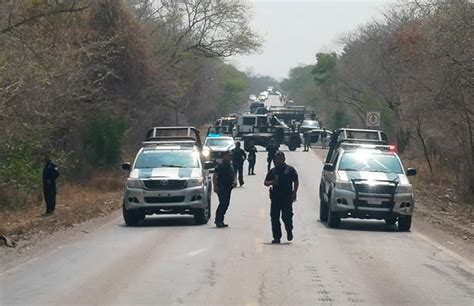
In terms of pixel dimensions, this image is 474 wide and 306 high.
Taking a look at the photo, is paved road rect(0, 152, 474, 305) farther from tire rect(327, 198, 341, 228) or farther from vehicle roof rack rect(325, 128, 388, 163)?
vehicle roof rack rect(325, 128, 388, 163)

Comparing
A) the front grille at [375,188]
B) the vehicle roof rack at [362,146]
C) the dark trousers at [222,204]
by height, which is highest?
the vehicle roof rack at [362,146]

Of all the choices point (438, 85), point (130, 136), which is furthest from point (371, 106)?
point (438, 85)

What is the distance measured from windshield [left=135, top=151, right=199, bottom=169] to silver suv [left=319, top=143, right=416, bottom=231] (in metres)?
3.36

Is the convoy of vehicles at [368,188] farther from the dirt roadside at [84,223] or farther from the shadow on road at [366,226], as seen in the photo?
the dirt roadside at [84,223]

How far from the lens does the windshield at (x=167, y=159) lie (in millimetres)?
23719

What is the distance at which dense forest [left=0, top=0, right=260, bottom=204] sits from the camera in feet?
88.0

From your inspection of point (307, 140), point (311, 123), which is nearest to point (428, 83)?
point (307, 140)

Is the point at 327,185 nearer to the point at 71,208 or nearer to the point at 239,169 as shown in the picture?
the point at 71,208

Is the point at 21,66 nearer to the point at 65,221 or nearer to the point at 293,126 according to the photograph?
the point at 65,221

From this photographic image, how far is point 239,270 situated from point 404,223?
30.1ft

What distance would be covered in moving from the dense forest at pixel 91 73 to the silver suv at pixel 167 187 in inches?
165

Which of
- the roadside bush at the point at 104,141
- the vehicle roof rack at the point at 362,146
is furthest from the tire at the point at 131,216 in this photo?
the roadside bush at the point at 104,141

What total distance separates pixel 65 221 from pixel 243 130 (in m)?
44.1

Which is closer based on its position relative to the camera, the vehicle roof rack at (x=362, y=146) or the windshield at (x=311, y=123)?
the vehicle roof rack at (x=362, y=146)
